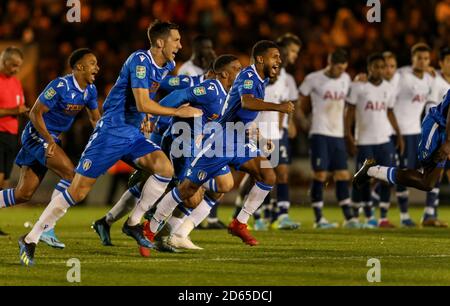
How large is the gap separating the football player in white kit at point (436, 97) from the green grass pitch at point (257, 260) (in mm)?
948

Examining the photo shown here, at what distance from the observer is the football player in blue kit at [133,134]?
10133 mm

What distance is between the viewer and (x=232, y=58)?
40.7ft

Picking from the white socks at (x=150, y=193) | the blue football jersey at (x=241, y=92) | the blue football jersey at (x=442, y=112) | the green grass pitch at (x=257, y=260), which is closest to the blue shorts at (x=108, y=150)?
the white socks at (x=150, y=193)

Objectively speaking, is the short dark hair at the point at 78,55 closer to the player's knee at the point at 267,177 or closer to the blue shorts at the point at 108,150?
the blue shorts at the point at 108,150

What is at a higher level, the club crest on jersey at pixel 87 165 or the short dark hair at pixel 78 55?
the short dark hair at pixel 78 55

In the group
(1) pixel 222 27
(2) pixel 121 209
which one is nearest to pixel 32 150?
(2) pixel 121 209

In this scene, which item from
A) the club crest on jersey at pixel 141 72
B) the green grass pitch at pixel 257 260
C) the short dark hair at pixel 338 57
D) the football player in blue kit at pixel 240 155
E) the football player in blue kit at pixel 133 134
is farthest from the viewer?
the short dark hair at pixel 338 57

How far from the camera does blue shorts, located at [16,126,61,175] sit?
11.9 meters

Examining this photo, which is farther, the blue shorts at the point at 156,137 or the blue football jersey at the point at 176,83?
the blue shorts at the point at 156,137

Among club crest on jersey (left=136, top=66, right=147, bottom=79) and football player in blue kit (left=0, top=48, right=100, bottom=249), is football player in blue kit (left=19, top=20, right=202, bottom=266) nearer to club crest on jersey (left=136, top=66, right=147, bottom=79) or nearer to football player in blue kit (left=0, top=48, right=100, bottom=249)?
club crest on jersey (left=136, top=66, right=147, bottom=79)

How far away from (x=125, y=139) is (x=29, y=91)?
1246 centimetres

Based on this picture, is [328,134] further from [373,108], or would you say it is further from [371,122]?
[373,108]
